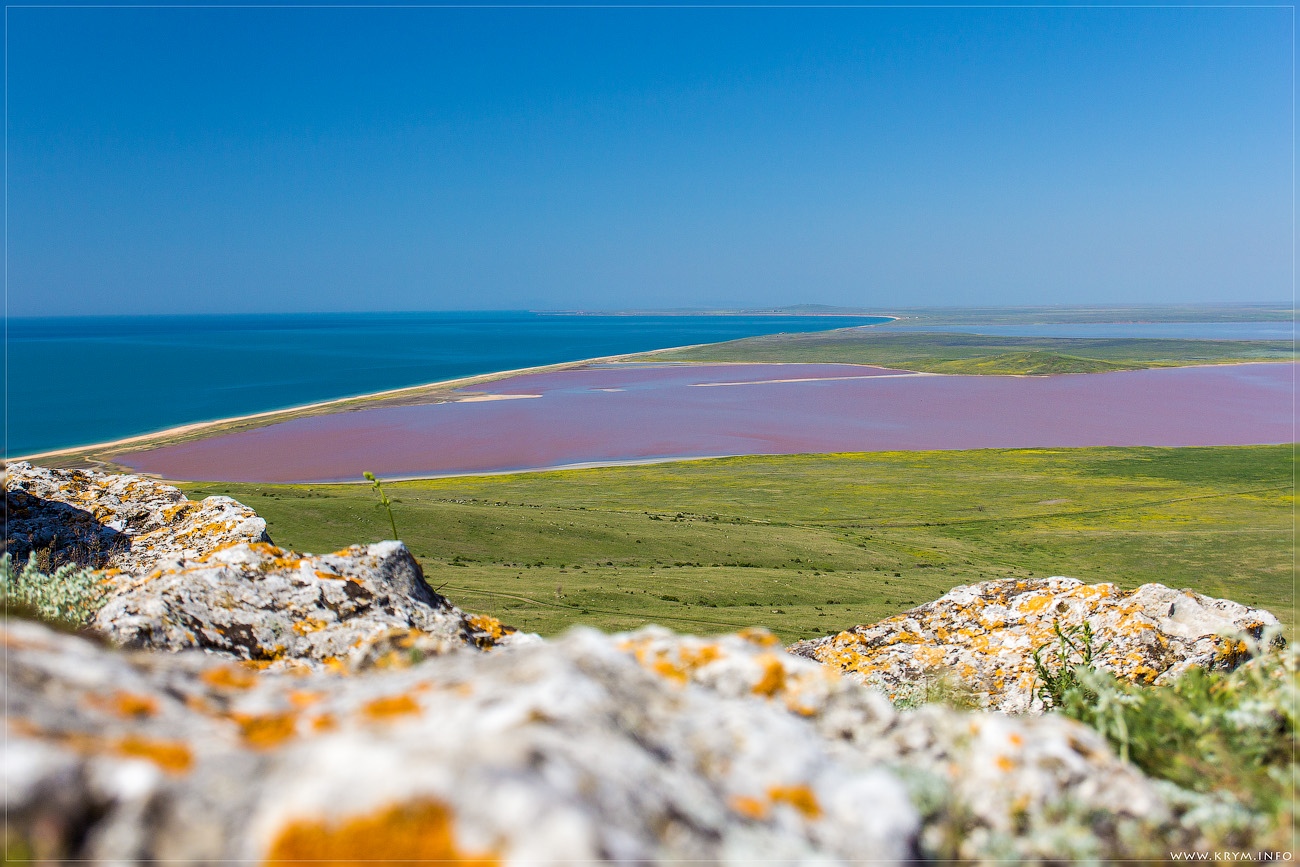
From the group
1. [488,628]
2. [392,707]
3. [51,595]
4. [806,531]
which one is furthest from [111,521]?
[806,531]

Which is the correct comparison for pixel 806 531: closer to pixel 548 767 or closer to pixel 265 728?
pixel 265 728

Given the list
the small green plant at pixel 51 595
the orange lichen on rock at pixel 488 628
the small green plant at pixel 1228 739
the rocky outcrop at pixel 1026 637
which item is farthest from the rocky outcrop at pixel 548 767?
the rocky outcrop at pixel 1026 637

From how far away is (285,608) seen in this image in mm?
8086

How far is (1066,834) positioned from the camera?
3680 millimetres

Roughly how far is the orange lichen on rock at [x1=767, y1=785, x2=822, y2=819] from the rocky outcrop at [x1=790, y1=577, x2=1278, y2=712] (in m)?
7.52

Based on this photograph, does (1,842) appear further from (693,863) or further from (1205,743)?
(1205,743)

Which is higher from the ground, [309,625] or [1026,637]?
[309,625]

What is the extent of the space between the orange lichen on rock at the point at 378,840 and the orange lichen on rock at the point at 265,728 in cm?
75

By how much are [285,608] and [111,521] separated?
27.3ft

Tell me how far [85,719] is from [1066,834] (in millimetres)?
4565

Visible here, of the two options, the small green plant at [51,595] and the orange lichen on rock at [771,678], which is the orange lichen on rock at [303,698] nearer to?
the orange lichen on rock at [771,678]

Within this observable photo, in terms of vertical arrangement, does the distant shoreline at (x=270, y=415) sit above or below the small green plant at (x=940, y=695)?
below

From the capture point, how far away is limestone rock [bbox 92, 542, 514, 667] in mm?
7242

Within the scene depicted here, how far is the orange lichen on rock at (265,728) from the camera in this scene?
347cm
